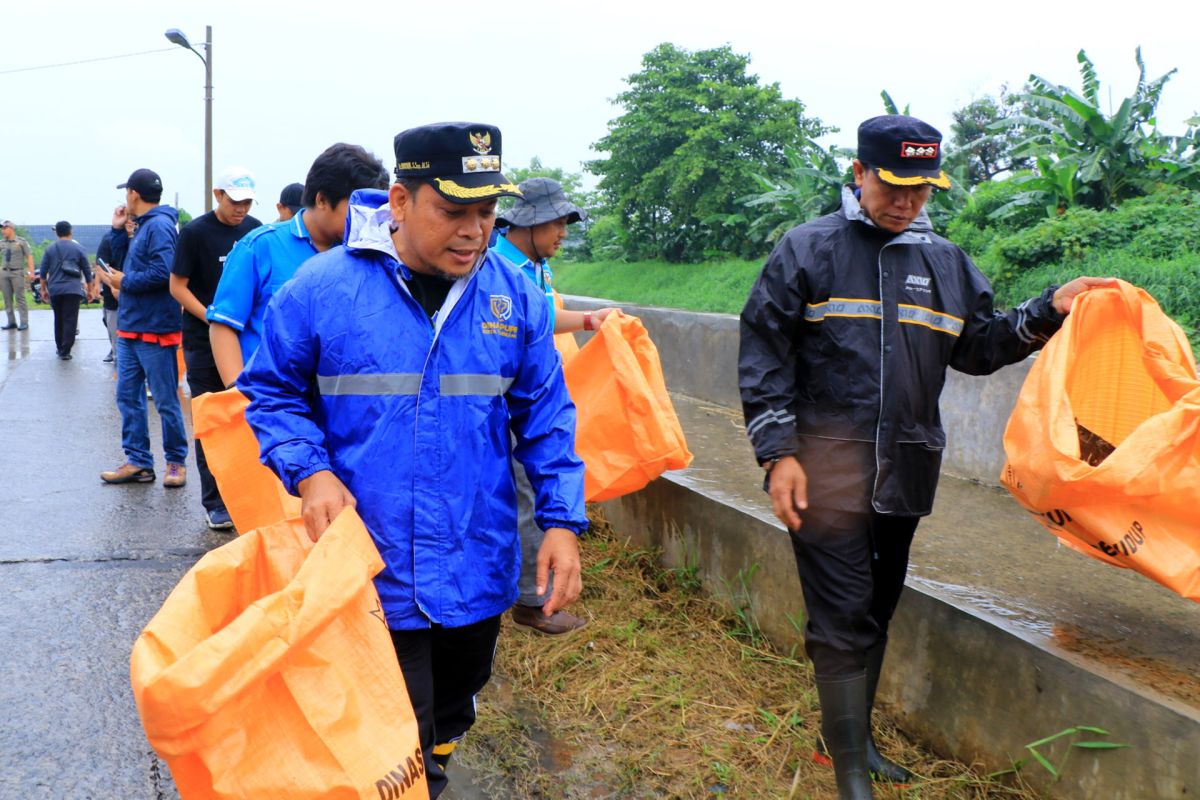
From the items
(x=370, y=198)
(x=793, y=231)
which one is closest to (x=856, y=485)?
(x=793, y=231)

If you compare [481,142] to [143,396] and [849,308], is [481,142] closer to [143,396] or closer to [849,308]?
[849,308]

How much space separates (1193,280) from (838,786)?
439cm

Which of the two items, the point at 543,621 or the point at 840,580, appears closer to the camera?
the point at 840,580

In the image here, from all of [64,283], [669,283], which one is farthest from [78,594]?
[64,283]

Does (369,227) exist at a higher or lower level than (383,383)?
higher

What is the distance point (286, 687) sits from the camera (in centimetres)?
200

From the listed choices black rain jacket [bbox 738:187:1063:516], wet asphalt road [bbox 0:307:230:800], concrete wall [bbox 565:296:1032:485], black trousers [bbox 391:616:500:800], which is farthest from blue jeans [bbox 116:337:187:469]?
black rain jacket [bbox 738:187:1063:516]

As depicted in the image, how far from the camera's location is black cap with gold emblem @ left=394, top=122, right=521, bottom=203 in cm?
226

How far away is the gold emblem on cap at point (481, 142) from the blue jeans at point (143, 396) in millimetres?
4655

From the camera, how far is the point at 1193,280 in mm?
6023

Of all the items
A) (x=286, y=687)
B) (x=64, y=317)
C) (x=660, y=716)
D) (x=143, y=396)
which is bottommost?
(x=64, y=317)

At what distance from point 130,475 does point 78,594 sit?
2183 mm

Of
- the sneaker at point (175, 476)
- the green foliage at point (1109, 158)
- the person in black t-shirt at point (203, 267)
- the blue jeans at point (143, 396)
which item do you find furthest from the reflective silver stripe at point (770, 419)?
the green foliage at point (1109, 158)

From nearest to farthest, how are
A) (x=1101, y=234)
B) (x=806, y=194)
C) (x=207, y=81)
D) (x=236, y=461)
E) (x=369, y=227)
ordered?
(x=369, y=227) → (x=236, y=461) → (x=1101, y=234) → (x=806, y=194) → (x=207, y=81)
